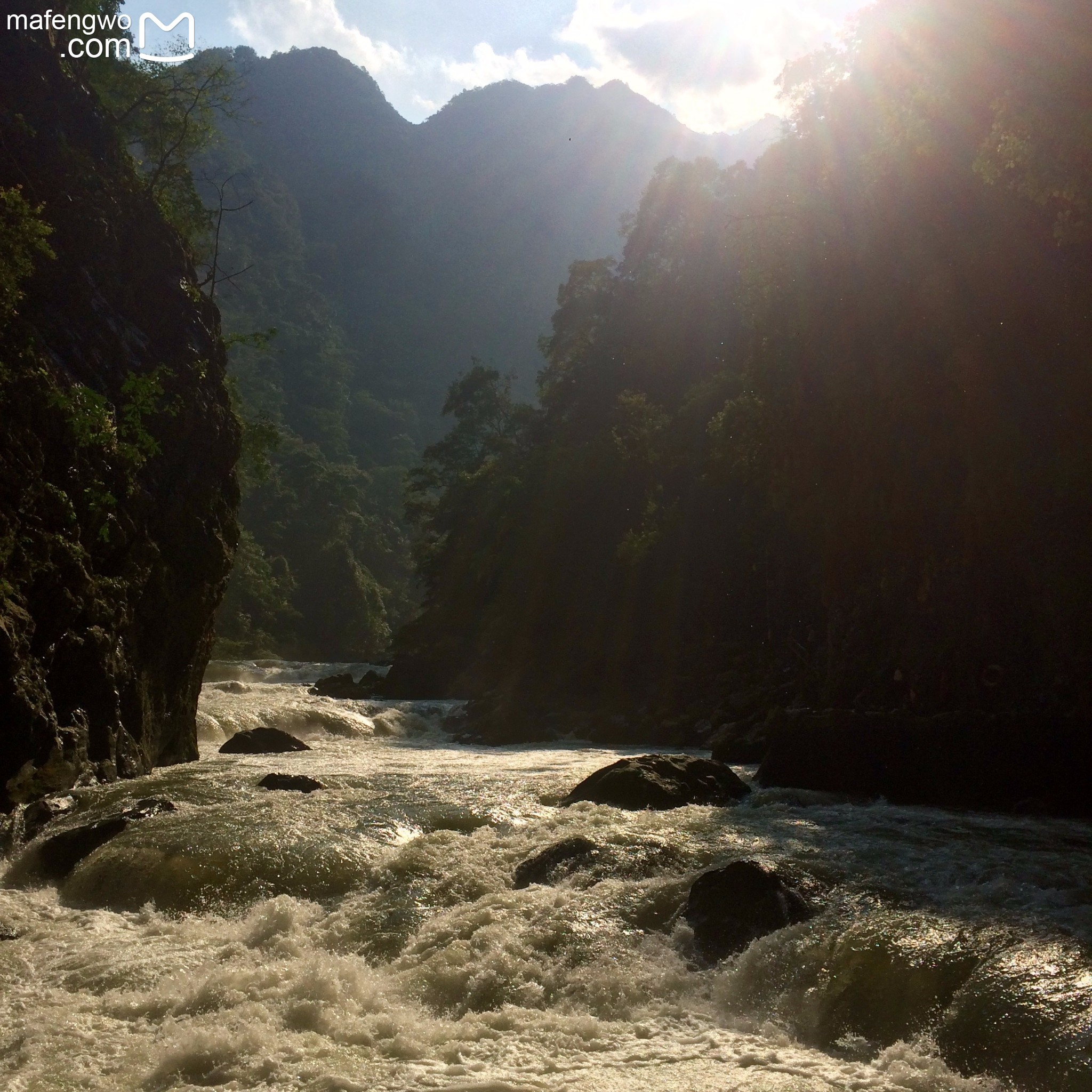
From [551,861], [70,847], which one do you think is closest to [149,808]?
[70,847]

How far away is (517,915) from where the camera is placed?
6.83 m

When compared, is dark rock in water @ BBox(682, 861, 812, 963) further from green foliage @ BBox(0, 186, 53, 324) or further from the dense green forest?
green foliage @ BBox(0, 186, 53, 324)

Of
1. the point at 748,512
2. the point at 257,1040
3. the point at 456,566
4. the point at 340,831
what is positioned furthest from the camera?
the point at 456,566

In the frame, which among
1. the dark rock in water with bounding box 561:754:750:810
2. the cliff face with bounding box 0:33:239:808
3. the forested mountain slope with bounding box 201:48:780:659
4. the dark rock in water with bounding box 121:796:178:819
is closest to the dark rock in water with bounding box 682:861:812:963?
the dark rock in water with bounding box 561:754:750:810

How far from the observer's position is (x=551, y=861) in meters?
7.82

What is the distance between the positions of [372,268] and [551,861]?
13994 cm

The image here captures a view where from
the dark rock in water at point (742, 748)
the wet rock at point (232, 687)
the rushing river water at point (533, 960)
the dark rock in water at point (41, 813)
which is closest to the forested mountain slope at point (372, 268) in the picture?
the wet rock at point (232, 687)

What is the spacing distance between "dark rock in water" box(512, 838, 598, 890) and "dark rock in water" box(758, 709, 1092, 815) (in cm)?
484

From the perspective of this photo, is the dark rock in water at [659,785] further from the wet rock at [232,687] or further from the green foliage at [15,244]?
the wet rock at [232,687]

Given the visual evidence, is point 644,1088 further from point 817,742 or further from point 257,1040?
point 817,742

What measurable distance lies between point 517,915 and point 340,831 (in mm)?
2719

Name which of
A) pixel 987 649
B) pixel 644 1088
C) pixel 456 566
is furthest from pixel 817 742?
pixel 456 566

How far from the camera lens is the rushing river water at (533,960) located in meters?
4.90

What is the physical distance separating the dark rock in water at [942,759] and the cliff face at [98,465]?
8278 mm
